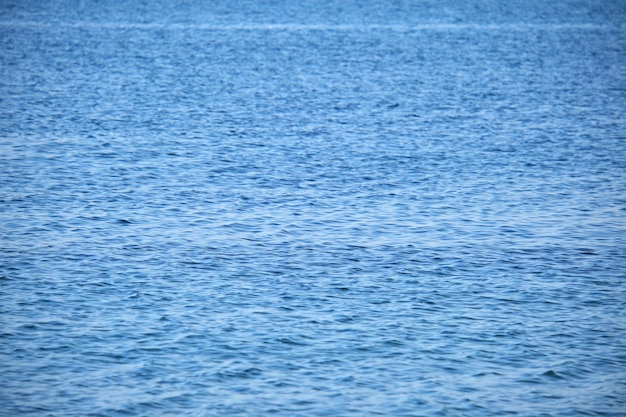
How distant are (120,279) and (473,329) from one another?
403 inches

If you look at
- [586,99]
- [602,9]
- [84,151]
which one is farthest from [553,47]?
[84,151]

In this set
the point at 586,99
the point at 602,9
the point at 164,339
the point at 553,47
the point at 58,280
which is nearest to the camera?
the point at 164,339

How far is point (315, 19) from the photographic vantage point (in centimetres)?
10838

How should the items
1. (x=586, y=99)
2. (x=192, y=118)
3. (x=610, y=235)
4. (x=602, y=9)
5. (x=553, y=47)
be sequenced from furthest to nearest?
(x=602, y=9) < (x=553, y=47) < (x=586, y=99) < (x=192, y=118) < (x=610, y=235)

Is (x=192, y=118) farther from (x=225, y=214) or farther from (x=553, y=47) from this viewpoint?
(x=553, y=47)

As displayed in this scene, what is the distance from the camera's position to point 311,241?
1281 inches

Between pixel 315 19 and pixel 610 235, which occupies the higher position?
pixel 315 19

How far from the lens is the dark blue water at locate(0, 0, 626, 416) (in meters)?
22.7

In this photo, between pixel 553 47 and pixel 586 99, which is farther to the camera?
pixel 553 47

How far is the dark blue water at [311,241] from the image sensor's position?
74.4 ft

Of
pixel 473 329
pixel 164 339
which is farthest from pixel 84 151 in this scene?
pixel 473 329

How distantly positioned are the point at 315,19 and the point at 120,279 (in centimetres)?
8266

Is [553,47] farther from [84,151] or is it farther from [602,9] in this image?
[84,151]

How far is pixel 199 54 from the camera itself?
77875 millimetres
